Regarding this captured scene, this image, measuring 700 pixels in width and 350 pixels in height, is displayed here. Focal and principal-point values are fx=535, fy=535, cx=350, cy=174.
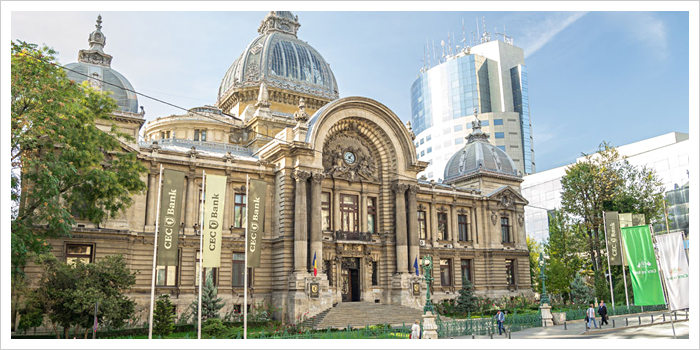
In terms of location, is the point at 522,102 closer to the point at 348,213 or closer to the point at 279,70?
the point at 279,70

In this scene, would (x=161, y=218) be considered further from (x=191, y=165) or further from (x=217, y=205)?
(x=191, y=165)

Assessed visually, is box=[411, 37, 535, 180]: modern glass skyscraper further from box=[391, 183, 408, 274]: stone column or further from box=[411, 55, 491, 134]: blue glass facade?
box=[391, 183, 408, 274]: stone column

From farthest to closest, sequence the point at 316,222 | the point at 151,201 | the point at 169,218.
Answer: the point at 316,222
the point at 151,201
the point at 169,218

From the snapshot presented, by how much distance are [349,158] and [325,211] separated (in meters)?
4.91

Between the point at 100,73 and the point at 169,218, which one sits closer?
the point at 169,218

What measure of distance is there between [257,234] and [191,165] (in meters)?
11.5

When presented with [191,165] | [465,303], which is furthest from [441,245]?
[191,165]

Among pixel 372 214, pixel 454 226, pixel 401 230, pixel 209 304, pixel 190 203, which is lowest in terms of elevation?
pixel 209 304

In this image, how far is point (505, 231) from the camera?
174 feet

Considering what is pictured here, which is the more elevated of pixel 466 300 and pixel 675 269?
pixel 675 269

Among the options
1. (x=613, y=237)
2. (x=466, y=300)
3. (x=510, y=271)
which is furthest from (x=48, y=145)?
(x=510, y=271)

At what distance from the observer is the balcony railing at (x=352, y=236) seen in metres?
40.1

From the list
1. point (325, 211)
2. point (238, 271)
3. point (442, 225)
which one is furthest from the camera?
point (442, 225)

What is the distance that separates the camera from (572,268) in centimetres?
4769
